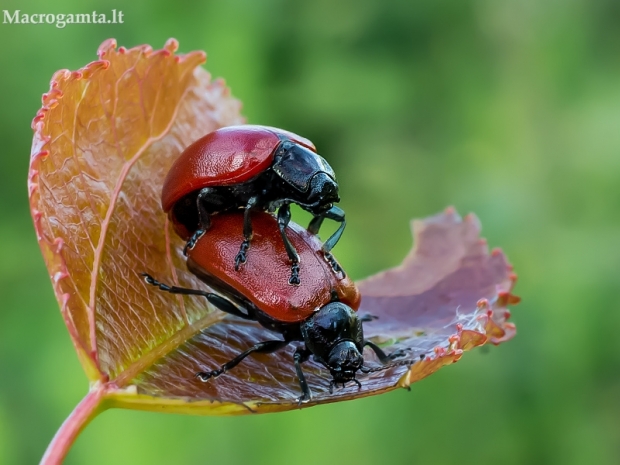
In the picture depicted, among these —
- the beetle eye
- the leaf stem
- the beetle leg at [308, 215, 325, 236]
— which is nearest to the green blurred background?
the beetle leg at [308, 215, 325, 236]

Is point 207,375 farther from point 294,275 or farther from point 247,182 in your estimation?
point 247,182

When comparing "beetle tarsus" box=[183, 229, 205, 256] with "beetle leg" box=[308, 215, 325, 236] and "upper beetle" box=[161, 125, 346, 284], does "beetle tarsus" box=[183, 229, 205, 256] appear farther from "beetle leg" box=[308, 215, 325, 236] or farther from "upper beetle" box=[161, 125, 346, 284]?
"beetle leg" box=[308, 215, 325, 236]

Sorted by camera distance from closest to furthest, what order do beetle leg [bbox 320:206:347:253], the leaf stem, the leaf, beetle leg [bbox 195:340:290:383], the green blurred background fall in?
the leaf stem < the leaf < beetle leg [bbox 195:340:290:383] < beetle leg [bbox 320:206:347:253] < the green blurred background

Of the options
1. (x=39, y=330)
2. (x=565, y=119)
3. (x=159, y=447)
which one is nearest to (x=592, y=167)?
(x=565, y=119)

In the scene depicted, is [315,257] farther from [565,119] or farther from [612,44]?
[612,44]

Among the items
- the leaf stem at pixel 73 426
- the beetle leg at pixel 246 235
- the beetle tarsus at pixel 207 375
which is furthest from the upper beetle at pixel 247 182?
the leaf stem at pixel 73 426

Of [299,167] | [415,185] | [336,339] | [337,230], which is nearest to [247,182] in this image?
[299,167]

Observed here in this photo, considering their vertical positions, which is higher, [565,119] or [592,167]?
[565,119]
